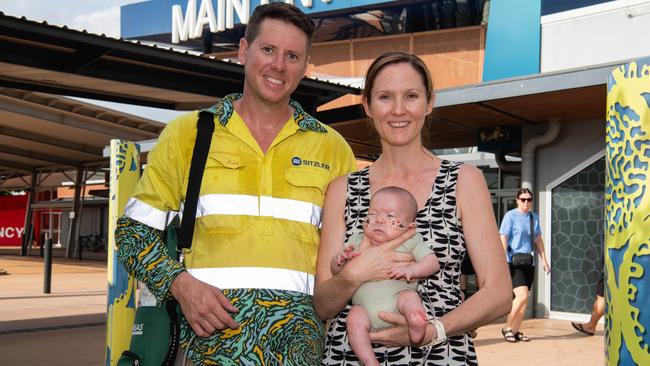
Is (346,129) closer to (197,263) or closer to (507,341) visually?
(507,341)

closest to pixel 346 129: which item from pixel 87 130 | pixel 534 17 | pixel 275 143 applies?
pixel 534 17

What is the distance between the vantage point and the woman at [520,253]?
10977 millimetres

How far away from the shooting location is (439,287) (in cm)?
253

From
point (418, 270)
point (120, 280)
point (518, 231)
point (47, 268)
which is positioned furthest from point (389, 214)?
point (47, 268)

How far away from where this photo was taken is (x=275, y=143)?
286 centimetres

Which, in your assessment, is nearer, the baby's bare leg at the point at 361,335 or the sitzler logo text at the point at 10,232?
the baby's bare leg at the point at 361,335

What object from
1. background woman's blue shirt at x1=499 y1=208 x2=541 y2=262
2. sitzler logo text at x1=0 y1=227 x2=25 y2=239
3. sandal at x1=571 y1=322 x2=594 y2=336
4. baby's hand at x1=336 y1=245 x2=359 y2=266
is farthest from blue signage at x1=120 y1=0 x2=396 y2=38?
sitzler logo text at x1=0 y1=227 x2=25 y2=239

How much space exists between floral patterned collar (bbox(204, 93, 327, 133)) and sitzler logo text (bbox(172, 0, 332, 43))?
2181 cm

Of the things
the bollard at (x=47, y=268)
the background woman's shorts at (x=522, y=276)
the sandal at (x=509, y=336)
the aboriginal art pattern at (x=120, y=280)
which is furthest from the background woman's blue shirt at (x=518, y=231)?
the bollard at (x=47, y=268)

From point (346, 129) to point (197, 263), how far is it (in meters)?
13.6

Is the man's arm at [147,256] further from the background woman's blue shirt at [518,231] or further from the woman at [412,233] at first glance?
the background woman's blue shirt at [518,231]

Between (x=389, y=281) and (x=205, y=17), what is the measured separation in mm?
24779

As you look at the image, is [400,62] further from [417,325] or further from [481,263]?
[417,325]

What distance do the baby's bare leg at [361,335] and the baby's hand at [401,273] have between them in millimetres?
149
